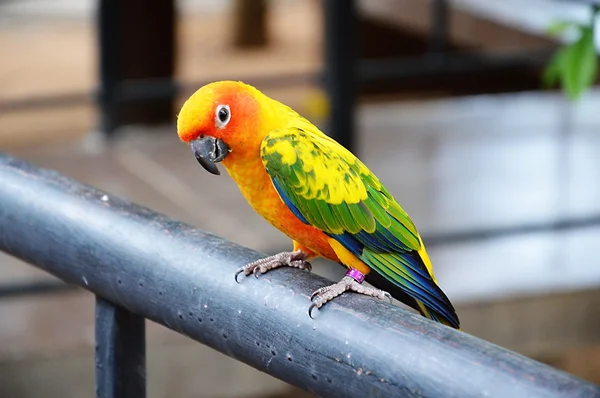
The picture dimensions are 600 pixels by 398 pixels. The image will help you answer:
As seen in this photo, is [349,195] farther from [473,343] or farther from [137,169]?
[137,169]

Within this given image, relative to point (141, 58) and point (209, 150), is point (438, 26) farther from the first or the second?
point (209, 150)

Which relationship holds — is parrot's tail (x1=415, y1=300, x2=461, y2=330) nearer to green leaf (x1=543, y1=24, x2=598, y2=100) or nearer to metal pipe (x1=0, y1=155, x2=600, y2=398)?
metal pipe (x1=0, y1=155, x2=600, y2=398)

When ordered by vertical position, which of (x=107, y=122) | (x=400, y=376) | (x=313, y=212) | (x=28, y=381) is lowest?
(x=28, y=381)

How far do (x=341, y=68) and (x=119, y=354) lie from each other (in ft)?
11.8

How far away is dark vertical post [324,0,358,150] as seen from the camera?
185 inches

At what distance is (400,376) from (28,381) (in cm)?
320

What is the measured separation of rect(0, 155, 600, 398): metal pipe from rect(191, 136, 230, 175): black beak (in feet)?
0.91

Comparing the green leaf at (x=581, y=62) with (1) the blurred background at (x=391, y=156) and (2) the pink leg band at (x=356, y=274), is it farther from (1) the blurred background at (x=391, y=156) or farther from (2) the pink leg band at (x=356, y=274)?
(2) the pink leg band at (x=356, y=274)

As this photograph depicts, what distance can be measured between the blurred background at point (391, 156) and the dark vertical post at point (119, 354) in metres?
2.06

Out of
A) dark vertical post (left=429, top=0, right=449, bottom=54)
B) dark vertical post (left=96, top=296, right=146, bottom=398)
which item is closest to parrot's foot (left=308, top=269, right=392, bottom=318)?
dark vertical post (left=96, top=296, right=146, bottom=398)

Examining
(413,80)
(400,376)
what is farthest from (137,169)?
(400,376)

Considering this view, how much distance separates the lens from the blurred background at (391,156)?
425 centimetres

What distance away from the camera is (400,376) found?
101 cm

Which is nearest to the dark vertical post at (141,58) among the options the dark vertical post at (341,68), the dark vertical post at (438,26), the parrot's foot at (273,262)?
the dark vertical post at (341,68)
